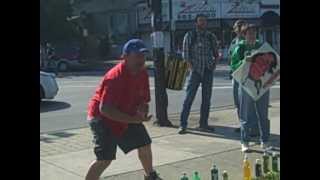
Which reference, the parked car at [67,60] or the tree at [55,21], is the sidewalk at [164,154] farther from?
the tree at [55,21]

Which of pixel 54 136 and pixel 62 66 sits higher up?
pixel 62 66

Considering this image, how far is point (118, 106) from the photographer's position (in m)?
5.35

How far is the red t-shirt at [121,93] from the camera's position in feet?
17.4

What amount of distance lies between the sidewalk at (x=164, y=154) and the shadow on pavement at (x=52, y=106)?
3.87 meters

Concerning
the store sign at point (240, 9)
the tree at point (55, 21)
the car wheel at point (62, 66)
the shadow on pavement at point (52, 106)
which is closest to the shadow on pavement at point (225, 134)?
the shadow on pavement at point (52, 106)

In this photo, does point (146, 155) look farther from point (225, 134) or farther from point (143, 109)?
point (225, 134)

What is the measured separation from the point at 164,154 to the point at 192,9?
38202 millimetres

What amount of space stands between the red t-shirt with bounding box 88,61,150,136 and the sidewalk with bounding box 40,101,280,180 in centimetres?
138

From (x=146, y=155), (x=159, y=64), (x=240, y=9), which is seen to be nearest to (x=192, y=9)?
(x=240, y=9)

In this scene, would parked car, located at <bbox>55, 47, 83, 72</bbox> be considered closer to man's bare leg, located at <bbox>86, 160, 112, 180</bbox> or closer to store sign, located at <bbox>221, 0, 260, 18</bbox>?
store sign, located at <bbox>221, 0, 260, 18</bbox>

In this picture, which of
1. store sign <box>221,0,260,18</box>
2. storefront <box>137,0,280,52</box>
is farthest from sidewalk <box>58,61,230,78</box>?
store sign <box>221,0,260,18</box>
